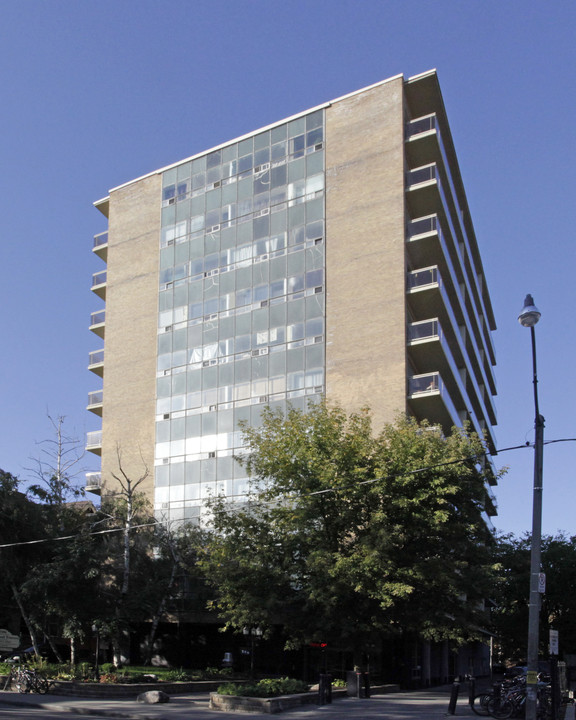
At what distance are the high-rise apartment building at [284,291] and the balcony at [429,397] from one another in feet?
0.26

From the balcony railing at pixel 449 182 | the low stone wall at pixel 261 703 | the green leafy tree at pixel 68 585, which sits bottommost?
the low stone wall at pixel 261 703

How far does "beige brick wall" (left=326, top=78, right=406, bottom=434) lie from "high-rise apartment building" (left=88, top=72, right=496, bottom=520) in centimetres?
8

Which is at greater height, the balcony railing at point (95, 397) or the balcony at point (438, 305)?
the balcony at point (438, 305)

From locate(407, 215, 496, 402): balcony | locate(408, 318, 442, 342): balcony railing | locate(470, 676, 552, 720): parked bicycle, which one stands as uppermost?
locate(407, 215, 496, 402): balcony

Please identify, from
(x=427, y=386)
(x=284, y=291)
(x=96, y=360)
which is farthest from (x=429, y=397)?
(x=96, y=360)

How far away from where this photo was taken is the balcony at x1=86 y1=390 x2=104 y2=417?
5194cm

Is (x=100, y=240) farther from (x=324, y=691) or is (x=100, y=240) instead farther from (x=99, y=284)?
(x=324, y=691)

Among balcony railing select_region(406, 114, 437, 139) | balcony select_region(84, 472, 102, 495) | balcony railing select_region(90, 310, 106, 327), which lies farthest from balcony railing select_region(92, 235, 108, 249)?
balcony railing select_region(406, 114, 437, 139)

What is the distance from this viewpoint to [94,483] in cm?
4725

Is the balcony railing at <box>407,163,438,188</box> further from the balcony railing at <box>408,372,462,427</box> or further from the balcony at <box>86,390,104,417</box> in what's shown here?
the balcony at <box>86,390,104,417</box>

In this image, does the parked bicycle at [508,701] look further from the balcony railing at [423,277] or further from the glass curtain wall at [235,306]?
the balcony railing at [423,277]

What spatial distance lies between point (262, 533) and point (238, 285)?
21.1 meters

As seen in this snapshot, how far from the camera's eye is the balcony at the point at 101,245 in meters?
55.8

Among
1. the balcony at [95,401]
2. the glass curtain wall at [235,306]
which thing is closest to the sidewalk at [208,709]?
the glass curtain wall at [235,306]
